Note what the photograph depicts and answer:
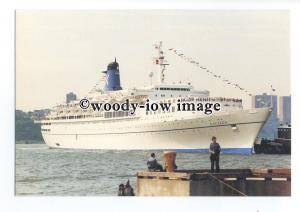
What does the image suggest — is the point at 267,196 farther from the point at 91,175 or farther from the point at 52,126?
the point at 52,126

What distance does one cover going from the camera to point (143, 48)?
638cm

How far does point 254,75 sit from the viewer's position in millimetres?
6398

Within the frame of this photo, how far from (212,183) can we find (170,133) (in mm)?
609

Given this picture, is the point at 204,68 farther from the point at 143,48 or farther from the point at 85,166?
the point at 85,166

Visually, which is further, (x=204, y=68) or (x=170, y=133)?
(x=170, y=133)

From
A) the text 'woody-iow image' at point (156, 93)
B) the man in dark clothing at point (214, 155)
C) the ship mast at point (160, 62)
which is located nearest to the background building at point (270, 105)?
the text 'woody-iow image' at point (156, 93)

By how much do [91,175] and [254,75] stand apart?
1635 millimetres

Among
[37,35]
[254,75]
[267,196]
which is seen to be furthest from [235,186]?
[37,35]

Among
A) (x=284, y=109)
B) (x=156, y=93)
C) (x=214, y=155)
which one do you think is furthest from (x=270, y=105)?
(x=156, y=93)

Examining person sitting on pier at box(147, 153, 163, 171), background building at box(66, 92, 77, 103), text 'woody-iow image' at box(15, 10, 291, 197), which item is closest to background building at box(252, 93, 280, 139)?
text 'woody-iow image' at box(15, 10, 291, 197)

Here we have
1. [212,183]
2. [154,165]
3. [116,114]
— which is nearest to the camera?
[212,183]

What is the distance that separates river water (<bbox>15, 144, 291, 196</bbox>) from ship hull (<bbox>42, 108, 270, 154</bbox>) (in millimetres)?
89

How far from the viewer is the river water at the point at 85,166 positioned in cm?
631
